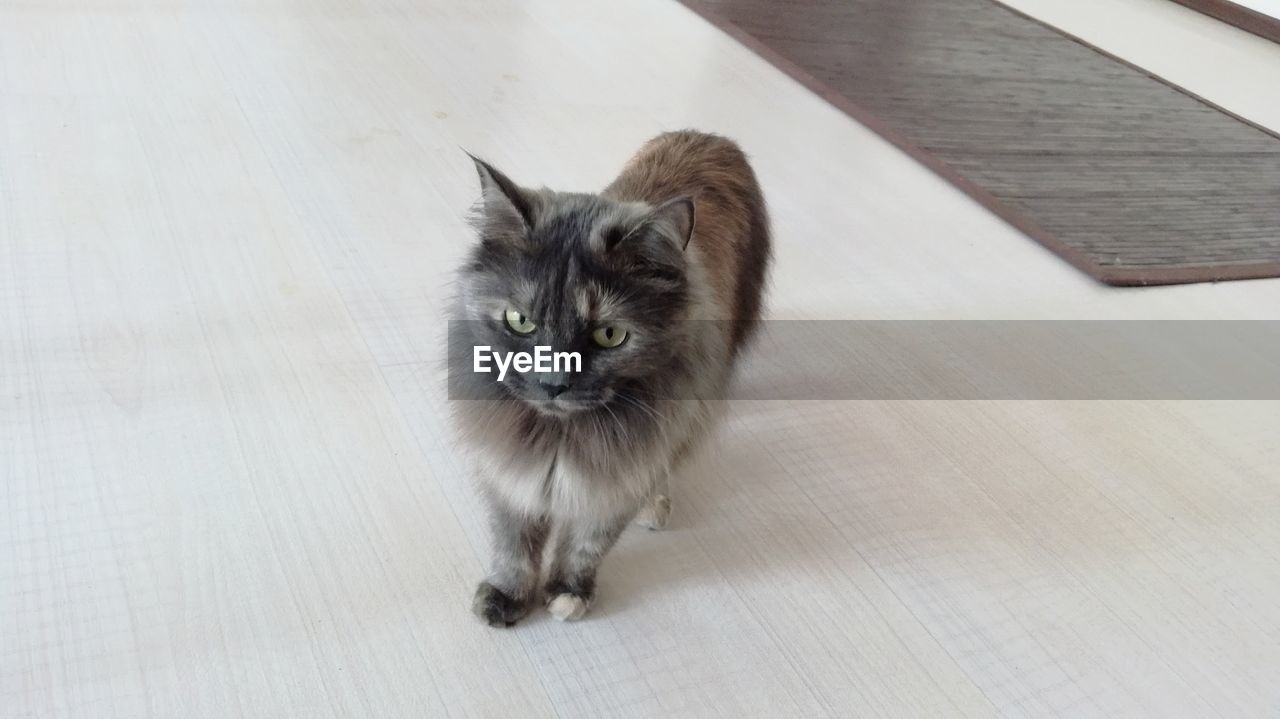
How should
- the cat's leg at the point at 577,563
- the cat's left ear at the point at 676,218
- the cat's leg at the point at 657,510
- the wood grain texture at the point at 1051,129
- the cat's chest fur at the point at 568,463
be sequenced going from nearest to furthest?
the cat's left ear at the point at 676,218 → the cat's chest fur at the point at 568,463 → the cat's leg at the point at 577,563 → the cat's leg at the point at 657,510 → the wood grain texture at the point at 1051,129

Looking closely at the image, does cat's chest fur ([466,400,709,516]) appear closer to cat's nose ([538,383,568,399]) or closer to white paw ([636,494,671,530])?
cat's nose ([538,383,568,399])

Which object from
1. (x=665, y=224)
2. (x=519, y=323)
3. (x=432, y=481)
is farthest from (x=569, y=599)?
(x=665, y=224)

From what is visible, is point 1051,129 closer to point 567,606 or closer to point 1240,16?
point 1240,16

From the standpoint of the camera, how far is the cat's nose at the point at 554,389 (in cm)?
117

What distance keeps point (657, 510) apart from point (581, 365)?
0.47 metres

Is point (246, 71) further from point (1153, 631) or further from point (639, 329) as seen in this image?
point (1153, 631)

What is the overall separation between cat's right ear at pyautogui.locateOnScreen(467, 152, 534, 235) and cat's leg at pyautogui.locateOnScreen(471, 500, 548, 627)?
38cm

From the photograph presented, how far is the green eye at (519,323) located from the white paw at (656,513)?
0.46 m

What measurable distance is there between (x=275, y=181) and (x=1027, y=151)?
2.06 m

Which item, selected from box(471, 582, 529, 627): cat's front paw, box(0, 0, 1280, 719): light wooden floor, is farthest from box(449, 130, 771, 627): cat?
box(0, 0, 1280, 719): light wooden floor

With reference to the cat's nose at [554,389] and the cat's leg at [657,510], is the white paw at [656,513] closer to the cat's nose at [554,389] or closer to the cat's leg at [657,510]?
the cat's leg at [657,510]

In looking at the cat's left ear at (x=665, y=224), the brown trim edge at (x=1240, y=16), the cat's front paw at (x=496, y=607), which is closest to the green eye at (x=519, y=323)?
the cat's left ear at (x=665, y=224)

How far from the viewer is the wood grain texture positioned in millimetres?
2609

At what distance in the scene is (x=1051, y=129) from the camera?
314 cm
